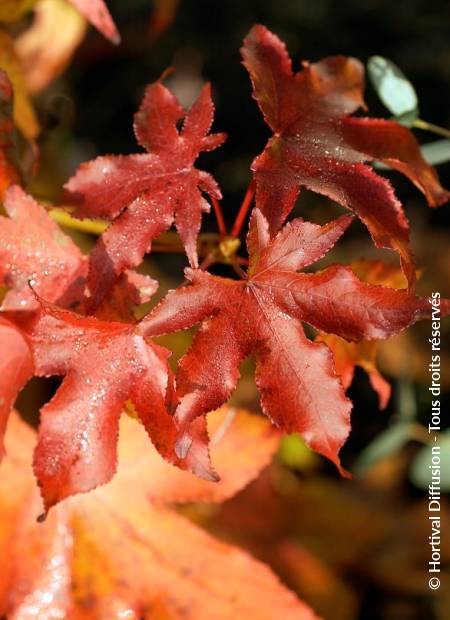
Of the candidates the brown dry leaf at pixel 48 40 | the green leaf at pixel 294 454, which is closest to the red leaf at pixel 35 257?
the brown dry leaf at pixel 48 40

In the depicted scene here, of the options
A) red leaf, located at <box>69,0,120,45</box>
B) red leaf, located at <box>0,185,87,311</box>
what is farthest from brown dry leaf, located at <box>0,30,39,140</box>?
red leaf, located at <box>0,185,87,311</box>

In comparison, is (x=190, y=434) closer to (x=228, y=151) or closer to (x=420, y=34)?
(x=228, y=151)

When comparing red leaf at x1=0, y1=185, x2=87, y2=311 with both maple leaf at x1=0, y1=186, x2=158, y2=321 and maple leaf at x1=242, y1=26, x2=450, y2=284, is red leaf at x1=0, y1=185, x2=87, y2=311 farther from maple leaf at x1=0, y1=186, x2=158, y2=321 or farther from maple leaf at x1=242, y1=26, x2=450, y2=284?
maple leaf at x1=242, y1=26, x2=450, y2=284

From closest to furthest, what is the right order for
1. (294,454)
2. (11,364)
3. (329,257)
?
(11,364) < (294,454) < (329,257)

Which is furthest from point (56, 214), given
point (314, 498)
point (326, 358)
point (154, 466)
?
point (314, 498)

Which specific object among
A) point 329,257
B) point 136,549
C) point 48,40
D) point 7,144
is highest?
point 7,144

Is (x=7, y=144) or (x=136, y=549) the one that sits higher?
(x=7, y=144)

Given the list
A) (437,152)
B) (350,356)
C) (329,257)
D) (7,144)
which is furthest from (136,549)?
(329,257)

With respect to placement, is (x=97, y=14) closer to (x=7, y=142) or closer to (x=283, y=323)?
(x=7, y=142)
